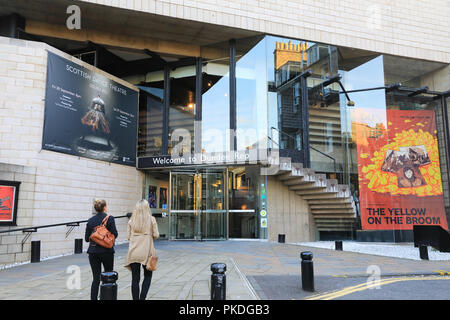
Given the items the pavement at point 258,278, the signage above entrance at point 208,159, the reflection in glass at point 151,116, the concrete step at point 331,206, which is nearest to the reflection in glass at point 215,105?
the signage above entrance at point 208,159

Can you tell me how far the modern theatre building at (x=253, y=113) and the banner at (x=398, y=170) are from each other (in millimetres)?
67

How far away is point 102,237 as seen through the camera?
17.5ft

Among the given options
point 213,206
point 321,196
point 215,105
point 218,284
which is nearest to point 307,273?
point 218,284

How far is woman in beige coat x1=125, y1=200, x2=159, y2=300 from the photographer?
17.4 feet

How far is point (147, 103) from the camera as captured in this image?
18.2 metres

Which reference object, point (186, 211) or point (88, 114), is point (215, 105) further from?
point (88, 114)

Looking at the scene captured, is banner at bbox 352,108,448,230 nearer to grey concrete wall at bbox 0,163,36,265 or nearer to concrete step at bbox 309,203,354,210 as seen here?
concrete step at bbox 309,203,354,210

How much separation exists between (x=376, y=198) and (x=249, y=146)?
7.00 meters

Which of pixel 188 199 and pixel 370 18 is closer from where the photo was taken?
pixel 188 199

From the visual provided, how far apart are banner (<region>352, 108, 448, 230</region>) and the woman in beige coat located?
14.3 metres

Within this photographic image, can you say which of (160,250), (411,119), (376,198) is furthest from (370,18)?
(160,250)

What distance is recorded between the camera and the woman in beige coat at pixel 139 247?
532 centimetres

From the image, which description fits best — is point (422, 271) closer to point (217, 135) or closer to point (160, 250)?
point (160, 250)

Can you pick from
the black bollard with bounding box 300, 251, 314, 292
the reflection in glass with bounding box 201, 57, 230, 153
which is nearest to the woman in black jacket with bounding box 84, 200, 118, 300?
the black bollard with bounding box 300, 251, 314, 292
